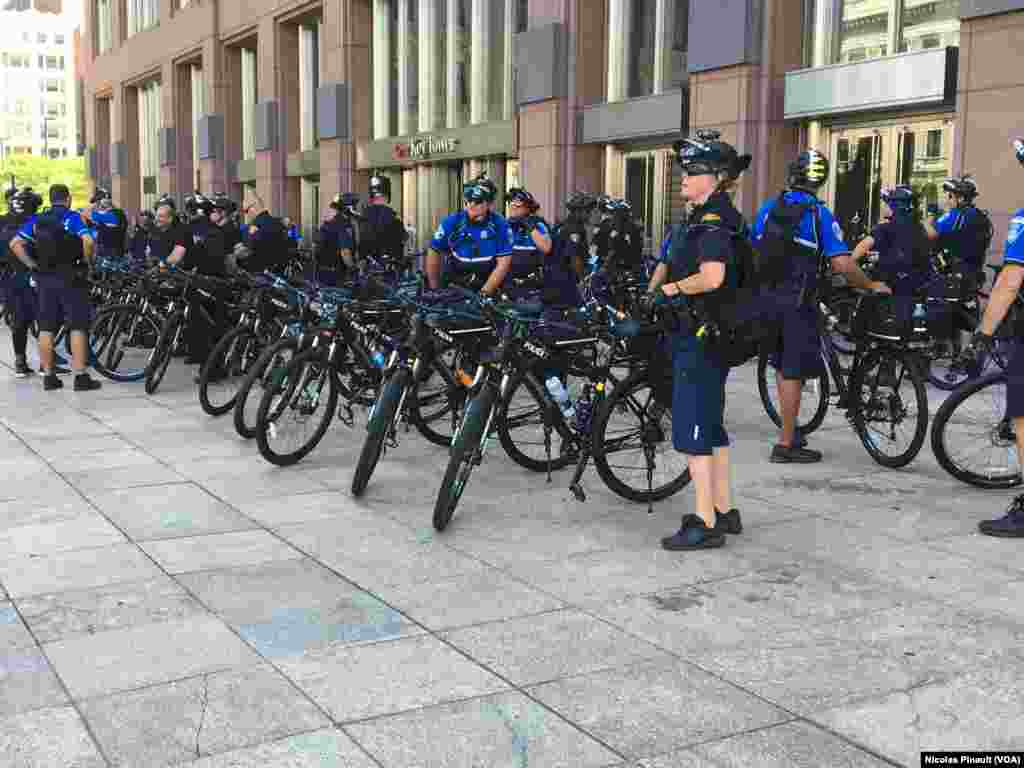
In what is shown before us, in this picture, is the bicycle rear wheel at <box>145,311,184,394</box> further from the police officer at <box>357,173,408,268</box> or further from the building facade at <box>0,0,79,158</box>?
the building facade at <box>0,0,79,158</box>

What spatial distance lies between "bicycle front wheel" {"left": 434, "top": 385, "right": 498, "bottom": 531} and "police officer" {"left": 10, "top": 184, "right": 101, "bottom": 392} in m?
6.03

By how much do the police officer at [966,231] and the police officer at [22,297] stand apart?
8.98 metres

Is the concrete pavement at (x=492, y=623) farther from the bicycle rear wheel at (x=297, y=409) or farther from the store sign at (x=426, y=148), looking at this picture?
the store sign at (x=426, y=148)

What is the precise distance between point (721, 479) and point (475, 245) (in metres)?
4.01

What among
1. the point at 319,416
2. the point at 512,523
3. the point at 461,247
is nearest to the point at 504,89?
the point at 461,247

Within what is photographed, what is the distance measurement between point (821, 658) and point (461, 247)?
5.72 meters

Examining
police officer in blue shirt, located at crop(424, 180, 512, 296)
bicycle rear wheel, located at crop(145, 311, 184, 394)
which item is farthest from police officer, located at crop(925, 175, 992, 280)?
bicycle rear wheel, located at crop(145, 311, 184, 394)

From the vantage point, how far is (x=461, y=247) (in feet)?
30.7

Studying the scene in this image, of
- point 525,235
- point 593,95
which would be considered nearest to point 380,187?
point 525,235

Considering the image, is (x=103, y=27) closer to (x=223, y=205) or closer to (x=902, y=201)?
(x=223, y=205)

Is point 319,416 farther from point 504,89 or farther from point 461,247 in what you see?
point 504,89

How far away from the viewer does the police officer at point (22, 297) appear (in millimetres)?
11992

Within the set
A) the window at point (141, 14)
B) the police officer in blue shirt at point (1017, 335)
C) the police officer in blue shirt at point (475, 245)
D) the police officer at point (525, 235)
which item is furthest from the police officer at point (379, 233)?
the window at point (141, 14)

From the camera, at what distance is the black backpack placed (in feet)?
35.1
